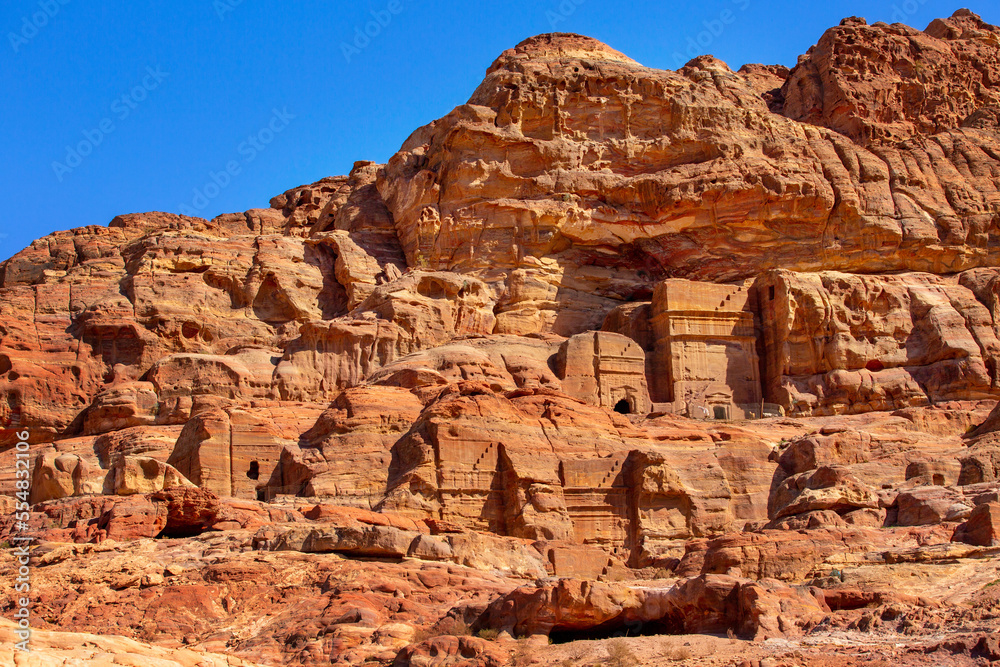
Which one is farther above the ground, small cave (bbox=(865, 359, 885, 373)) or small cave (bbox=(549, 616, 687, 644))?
small cave (bbox=(865, 359, 885, 373))

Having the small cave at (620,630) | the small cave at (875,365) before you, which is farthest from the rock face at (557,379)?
the small cave at (875,365)

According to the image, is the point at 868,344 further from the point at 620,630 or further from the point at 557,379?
the point at 620,630

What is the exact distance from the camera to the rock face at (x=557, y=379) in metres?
26.8

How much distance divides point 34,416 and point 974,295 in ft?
151

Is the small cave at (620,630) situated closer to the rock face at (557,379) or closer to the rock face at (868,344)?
the rock face at (557,379)

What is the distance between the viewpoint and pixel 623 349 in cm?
5766

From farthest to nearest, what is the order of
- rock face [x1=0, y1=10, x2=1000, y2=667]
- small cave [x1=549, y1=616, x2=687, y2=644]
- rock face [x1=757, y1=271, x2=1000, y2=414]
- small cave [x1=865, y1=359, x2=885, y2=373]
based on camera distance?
small cave [x1=865, y1=359, x2=885, y2=373] → rock face [x1=757, y1=271, x2=1000, y2=414] → rock face [x1=0, y1=10, x2=1000, y2=667] → small cave [x1=549, y1=616, x2=687, y2=644]

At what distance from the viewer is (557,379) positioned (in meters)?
55.1

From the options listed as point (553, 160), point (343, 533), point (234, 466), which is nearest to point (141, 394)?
point (234, 466)

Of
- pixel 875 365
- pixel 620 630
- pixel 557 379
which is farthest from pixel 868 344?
pixel 620 630

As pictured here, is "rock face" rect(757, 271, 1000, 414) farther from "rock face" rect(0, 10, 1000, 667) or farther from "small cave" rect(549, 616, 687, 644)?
"small cave" rect(549, 616, 687, 644)

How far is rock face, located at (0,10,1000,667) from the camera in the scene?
2675 centimetres

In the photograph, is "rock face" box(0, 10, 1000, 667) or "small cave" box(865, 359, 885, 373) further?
"small cave" box(865, 359, 885, 373)

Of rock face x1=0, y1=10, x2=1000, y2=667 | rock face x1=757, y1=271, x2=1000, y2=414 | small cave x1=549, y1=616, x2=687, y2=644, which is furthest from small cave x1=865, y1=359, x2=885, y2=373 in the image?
small cave x1=549, y1=616, x2=687, y2=644
